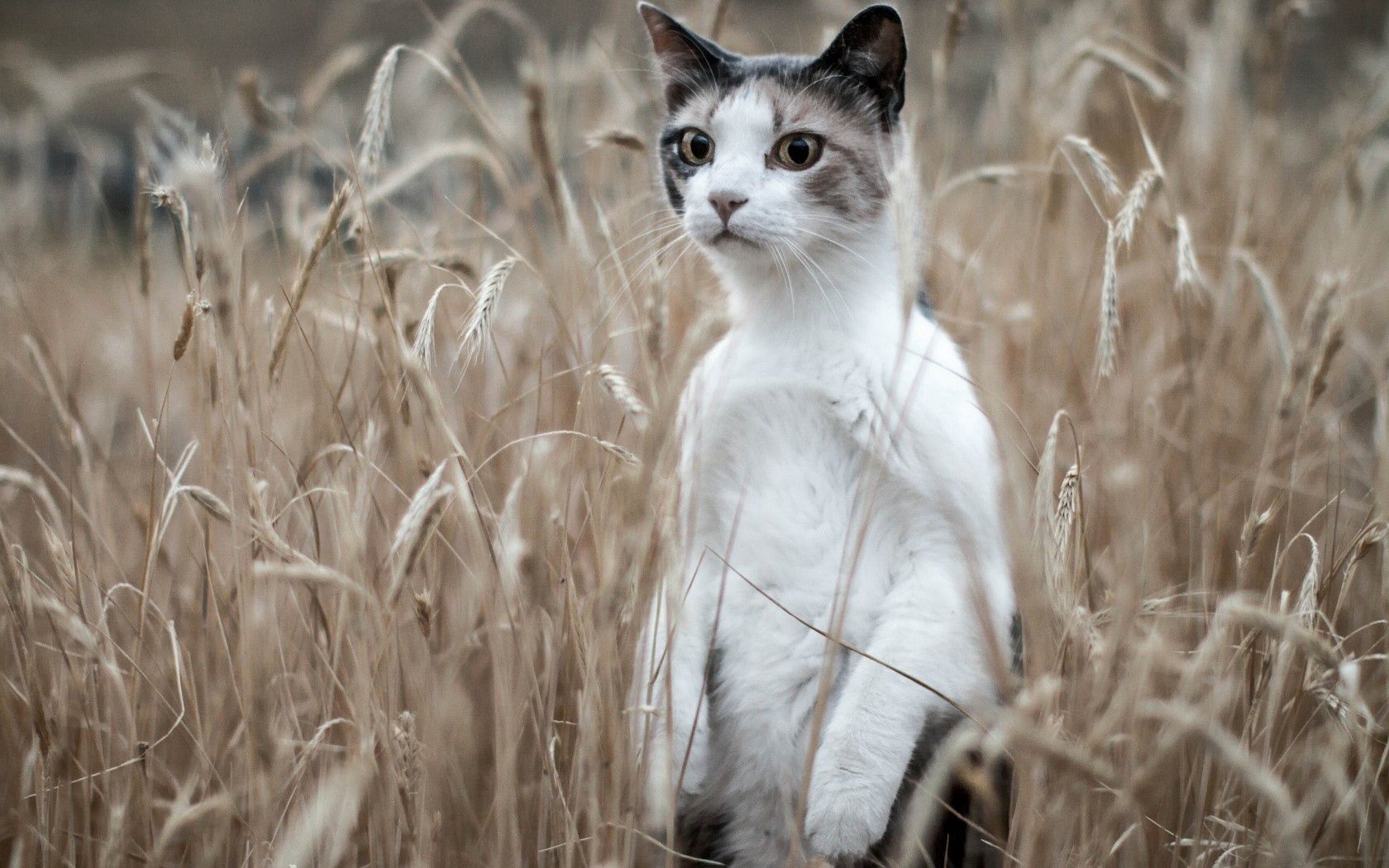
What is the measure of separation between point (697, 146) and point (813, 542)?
81cm

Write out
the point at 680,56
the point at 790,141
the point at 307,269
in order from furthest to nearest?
the point at 680,56, the point at 790,141, the point at 307,269

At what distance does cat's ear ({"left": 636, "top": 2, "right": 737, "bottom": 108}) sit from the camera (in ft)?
6.13

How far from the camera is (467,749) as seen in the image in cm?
147

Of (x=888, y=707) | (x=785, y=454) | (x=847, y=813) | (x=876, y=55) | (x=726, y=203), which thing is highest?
(x=876, y=55)

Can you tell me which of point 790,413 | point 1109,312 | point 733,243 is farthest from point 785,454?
point 1109,312

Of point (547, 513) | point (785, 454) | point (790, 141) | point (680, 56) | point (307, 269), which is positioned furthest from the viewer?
point (680, 56)

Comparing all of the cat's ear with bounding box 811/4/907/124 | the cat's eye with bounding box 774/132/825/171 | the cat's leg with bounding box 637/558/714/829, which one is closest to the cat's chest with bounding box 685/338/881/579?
the cat's leg with bounding box 637/558/714/829

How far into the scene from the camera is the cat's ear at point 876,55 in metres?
1.72

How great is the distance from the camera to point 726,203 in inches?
64.7

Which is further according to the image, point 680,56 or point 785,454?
point 680,56

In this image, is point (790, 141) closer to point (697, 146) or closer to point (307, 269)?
point (697, 146)

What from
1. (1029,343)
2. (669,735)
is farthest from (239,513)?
(1029,343)

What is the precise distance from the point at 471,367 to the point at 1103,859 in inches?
58.5

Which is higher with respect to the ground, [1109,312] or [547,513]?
[1109,312]
